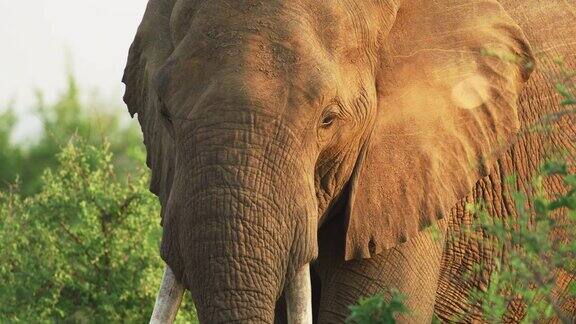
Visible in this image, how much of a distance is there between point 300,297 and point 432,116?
91cm

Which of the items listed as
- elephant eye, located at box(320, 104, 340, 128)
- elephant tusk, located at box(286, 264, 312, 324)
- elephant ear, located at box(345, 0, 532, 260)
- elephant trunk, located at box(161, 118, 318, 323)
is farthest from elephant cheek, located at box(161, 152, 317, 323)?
elephant ear, located at box(345, 0, 532, 260)

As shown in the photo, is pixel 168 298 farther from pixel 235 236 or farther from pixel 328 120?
pixel 328 120

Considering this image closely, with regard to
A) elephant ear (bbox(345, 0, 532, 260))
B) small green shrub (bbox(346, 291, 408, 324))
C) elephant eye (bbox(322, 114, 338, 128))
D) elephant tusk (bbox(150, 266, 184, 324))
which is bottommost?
small green shrub (bbox(346, 291, 408, 324))

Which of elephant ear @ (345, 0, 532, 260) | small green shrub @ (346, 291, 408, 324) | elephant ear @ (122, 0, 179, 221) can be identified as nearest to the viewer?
small green shrub @ (346, 291, 408, 324)

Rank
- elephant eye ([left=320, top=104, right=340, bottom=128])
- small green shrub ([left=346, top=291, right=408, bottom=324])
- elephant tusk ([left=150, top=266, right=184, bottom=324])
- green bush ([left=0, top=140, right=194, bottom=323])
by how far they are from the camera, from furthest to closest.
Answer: green bush ([left=0, top=140, right=194, bottom=323]), elephant tusk ([left=150, top=266, right=184, bottom=324]), elephant eye ([left=320, top=104, right=340, bottom=128]), small green shrub ([left=346, top=291, right=408, bottom=324])

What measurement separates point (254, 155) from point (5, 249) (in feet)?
15.4

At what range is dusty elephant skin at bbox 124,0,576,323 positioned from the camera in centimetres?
569

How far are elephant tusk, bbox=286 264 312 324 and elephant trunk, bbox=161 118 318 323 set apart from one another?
0.31 ft

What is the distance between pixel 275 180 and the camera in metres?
5.75

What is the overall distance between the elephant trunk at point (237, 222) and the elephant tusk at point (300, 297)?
95mm

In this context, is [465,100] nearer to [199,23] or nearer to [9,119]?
[199,23]

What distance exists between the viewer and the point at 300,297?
5953 mm

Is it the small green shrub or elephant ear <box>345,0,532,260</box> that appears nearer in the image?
the small green shrub

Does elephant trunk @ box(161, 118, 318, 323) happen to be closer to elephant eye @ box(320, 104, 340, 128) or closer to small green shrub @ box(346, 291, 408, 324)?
elephant eye @ box(320, 104, 340, 128)
